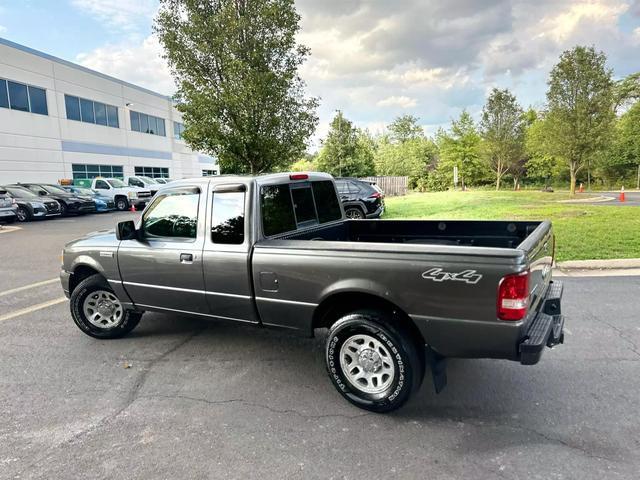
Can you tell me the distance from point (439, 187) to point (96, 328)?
46359 millimetres

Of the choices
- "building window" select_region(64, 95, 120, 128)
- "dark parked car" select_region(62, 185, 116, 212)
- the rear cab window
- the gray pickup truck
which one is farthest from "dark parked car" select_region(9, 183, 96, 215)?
the rear cab window

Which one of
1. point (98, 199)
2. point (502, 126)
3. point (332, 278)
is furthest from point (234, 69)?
point (502, 126)

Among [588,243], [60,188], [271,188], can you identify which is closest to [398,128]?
[60,188]

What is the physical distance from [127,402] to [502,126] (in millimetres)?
38655

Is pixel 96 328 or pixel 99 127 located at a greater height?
pixel 99 127

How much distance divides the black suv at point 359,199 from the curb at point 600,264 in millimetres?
7541

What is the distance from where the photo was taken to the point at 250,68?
49.5 ft

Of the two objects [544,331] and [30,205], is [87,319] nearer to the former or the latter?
[544,331]

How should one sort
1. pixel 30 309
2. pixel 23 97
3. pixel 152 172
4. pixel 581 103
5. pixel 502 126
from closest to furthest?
pixel 30 309 < pixel 581 103 < pixel 23 97 < pixel 502 126 < pixel 152 172

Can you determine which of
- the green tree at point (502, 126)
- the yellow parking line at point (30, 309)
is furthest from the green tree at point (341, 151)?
the yellow parking line at point (30, 309)

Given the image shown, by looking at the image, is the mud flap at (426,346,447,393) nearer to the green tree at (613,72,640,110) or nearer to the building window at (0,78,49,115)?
the building window at (0,78,49,115)

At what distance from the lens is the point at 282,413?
3193mm

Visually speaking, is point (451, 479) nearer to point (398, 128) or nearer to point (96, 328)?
point (96, 328)

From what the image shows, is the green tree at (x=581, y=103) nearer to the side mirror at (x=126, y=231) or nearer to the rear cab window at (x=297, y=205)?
the rear cab window at (x=297, y=205)
